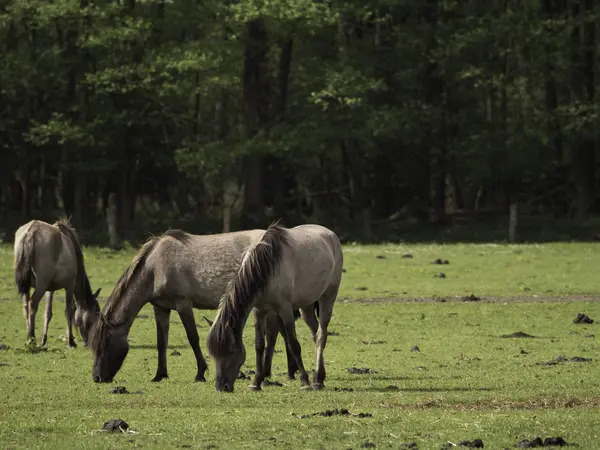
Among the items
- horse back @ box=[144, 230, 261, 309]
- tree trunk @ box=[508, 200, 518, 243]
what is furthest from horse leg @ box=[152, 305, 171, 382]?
tree trunk @ box=[508, 200, 518, 243]

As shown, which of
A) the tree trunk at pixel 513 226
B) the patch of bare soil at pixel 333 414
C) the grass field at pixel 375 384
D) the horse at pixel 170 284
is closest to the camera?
the grass field at pixel 375 384

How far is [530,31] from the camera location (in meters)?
51.0

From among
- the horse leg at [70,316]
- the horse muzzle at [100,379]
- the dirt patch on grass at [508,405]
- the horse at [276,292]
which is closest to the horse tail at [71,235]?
the horse leg at [70,316]

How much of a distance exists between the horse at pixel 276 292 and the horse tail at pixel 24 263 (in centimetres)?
598

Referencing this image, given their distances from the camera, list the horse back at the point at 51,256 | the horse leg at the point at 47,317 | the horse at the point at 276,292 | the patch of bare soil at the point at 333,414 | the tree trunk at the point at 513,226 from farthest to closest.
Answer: the tree trunk at the point at 513,226 < the horse back at the point at 51,256 < the horse leg at the point at 47,317 < the horse at the point at 276,292 < the patch of bare soil at the point at 333,414

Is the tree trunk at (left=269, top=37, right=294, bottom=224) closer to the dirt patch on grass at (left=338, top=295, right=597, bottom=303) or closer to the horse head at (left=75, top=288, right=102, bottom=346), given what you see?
the dirt patch on grass at (left=338, top=295, right=597, bottom=303)

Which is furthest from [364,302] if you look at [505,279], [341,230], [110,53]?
[110,53]

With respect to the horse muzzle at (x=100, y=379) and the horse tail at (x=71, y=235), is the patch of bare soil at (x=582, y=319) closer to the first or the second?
the horse tail at (x=71, y=235)

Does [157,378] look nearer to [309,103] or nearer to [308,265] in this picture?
[308,265]

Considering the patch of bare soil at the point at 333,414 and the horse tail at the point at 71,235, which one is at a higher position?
the horse tail at the point at 71,235

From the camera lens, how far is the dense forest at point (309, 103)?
4972 centimetres

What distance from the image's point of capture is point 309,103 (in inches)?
2042

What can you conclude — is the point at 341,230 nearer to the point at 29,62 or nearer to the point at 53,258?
the point at 29,62

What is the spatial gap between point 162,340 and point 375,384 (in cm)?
291
